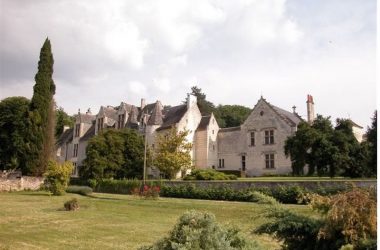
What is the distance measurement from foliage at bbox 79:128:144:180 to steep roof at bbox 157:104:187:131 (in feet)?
14.9

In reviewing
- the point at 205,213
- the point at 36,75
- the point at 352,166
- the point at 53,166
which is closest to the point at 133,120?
the point at 36,75

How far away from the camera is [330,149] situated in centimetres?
2780

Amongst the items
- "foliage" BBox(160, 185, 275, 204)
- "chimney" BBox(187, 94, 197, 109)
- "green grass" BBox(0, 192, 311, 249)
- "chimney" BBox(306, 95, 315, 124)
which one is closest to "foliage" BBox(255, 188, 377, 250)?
"green grass" BBox(0, 192, 311, 249)

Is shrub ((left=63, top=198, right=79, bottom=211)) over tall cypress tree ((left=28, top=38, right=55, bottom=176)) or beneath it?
beneath

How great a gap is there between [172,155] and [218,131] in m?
11.3

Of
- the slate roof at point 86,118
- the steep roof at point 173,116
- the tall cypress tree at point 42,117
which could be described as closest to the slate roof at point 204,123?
the steep roof at point 173,116

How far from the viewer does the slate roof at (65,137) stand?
63422 millimetres

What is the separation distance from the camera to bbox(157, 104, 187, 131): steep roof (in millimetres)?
48875

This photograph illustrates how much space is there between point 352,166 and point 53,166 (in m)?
22.8

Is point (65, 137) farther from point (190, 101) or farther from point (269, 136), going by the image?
point (269, 136)

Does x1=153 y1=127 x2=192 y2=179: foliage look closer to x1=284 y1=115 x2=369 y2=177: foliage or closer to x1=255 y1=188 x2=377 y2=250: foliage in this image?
x1=284 y1=115 x2=369 y2=177: foliage

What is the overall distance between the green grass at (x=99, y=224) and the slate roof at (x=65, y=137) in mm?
42172

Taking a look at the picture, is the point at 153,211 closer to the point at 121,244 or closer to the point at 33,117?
the point at 121,244

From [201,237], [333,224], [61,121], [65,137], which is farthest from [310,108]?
[61,121]
